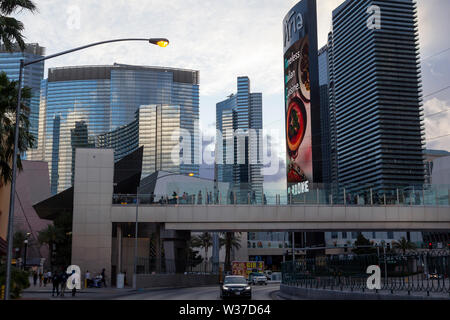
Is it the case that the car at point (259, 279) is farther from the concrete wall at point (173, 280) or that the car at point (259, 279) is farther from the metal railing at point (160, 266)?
the metal railing at point (160, 266)

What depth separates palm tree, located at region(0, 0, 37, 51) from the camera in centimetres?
2720

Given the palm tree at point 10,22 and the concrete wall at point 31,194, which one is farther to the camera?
the concrete wall at point 31,194

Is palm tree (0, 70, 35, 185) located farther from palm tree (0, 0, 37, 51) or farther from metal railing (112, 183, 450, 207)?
metal railing (112, 183, 450, 207)

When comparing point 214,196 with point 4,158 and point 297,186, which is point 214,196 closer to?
point 297,186

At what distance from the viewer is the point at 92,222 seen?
5094cm

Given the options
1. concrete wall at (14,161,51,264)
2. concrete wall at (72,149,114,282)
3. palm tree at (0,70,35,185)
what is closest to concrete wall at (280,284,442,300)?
palm tree at (0,70,35,185)

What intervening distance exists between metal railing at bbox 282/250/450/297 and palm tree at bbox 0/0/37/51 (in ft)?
70.3

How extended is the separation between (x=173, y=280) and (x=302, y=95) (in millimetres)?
71706

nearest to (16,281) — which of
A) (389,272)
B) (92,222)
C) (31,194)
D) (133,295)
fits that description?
(133,295)

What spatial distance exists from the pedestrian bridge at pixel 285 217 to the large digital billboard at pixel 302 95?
5730 centimetres

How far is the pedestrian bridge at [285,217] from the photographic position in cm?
5091

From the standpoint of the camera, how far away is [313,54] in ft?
375

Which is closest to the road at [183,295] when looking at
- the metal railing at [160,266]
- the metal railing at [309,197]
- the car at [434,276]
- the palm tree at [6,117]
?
the metal railing at [160,266]
